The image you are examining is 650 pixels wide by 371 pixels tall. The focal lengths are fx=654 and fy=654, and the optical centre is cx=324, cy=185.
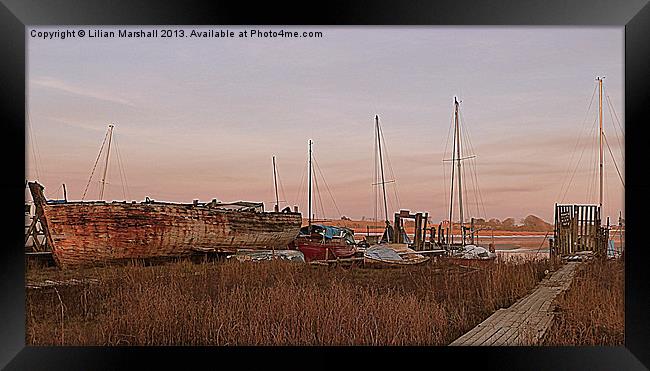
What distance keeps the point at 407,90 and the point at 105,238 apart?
240 cm

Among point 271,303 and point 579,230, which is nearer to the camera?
point 579,230

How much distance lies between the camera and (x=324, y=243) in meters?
4.68

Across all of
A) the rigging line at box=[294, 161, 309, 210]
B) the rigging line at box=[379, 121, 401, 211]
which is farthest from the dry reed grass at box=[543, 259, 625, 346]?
the rigging line at box=[294, 161, 309, 210]

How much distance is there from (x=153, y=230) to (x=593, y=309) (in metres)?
3.11

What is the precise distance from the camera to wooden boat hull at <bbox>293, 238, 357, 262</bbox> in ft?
15.3

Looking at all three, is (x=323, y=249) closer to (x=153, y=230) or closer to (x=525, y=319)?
(x=153, y=230)

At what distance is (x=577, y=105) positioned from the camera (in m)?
4.48

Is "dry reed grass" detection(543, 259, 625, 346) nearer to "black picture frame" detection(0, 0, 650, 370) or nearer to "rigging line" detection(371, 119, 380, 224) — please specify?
"black picture frame" detection(0, 0, 650, 370)
